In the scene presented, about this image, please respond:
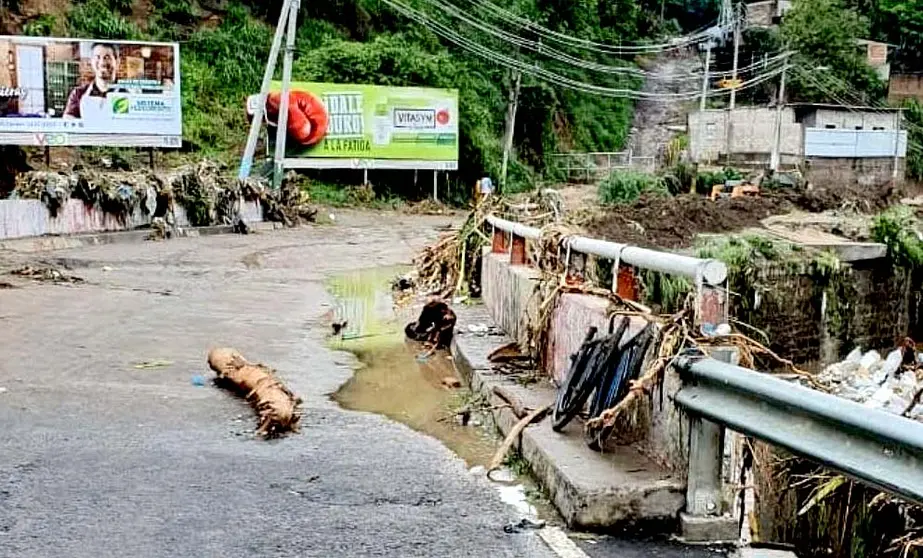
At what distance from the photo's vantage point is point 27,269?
15.8 metres

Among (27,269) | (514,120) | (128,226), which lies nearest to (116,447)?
(27,269)

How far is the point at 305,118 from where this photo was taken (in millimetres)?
41375

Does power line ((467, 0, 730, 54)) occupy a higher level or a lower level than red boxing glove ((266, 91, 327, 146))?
higher

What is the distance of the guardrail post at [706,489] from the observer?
166 inches

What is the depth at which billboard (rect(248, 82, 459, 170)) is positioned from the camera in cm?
4138

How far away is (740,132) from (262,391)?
49.2 m

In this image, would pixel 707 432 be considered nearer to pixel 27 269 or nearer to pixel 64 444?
pixel 64 444

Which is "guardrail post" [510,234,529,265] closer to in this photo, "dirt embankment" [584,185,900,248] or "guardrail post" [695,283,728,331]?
"guardrail post" [695,283,728,331]

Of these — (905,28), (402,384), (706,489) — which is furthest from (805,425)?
(905,28)

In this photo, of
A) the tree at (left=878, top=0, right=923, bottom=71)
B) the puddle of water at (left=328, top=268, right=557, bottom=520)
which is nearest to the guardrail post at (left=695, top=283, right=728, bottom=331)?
the puddle of water at (left=328, top=268, right=557, bottom=520)

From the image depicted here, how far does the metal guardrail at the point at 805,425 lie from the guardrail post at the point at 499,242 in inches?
265

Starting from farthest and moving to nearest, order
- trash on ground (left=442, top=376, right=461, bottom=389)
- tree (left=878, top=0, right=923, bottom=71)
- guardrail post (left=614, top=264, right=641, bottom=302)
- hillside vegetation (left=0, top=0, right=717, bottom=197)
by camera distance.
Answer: tree (left=878, top=0, right=923, bottom=71) → hillside vegetation (left=0, top=0, right=717, bottom=197) → trash on ground (left=442, top=376, right=461, bottom=389) → guardrail post (left=614, top=264, right=641, bottom=302)

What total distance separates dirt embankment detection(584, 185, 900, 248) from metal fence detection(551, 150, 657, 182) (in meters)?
24.4

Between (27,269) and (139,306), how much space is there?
4.54 meters
